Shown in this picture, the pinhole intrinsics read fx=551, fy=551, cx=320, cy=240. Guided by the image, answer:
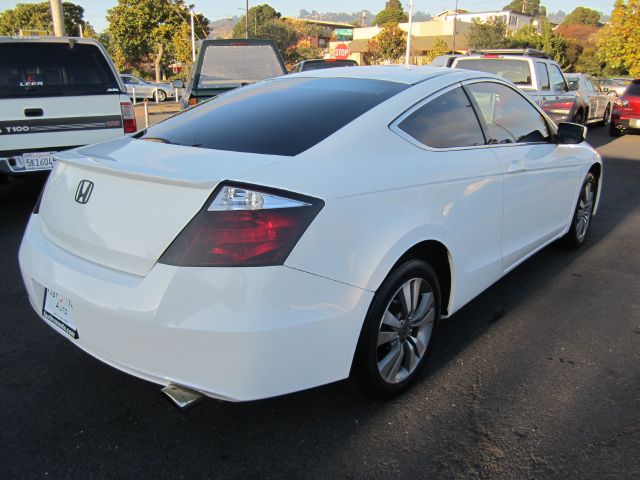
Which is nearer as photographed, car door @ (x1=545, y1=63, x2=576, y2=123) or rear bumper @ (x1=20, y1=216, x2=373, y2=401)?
rear bumper @ (x1=20, y1=216, x2=373, y2=401)

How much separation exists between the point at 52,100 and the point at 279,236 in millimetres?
4784

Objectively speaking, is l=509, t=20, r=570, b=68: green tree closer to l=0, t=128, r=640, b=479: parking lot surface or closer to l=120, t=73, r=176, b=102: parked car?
l=120, t=73, r=176, b=102: parked car

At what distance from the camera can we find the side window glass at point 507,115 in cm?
351

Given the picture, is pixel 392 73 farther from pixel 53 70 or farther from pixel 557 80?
pixel 557 80

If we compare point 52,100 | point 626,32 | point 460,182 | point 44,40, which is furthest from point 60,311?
point 626,32

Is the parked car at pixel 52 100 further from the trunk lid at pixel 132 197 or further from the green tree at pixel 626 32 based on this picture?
the green tree at pixel 626 32

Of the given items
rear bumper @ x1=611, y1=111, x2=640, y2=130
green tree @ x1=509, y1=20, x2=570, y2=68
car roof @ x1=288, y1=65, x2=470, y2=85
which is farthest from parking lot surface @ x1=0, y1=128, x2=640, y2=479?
green tree @ x1=509, y1=20, x2=570, y2=68

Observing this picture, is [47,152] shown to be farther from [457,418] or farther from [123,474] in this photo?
[457,418]

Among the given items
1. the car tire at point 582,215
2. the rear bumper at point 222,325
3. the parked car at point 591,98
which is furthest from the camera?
the parked car at point 591,98

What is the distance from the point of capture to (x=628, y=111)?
A: 14.4 m

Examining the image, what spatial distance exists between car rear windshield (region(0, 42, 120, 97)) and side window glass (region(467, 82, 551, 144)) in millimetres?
4335

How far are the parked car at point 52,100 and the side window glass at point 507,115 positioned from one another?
4.24m

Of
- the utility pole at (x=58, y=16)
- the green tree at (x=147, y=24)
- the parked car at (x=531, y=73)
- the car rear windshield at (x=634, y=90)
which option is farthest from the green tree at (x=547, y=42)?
the utility pole at (x=58, y=16)

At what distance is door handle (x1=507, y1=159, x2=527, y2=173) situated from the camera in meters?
3.44
